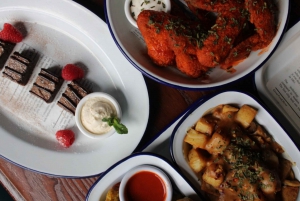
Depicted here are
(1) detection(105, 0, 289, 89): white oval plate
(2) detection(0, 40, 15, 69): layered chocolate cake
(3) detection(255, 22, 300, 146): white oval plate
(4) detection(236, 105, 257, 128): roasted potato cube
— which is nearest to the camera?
(1) detection(105, 0, 289, 89): white oval plate

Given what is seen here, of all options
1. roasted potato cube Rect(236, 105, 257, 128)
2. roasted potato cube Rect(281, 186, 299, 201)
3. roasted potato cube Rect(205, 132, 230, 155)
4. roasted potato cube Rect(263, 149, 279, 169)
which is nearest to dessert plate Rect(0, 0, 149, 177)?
roasted potato cube Rect(205, 132, 230, 155)

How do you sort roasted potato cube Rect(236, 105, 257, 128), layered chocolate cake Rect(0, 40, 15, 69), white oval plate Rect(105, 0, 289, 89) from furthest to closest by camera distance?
layered chocolate cake Rect(0, 40, 15, 69), roasted potato cube Rect(236, 105, 257, 128), white oval plate Rect(105, 0, 289, 89)

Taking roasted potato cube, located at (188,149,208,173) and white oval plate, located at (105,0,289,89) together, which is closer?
white oval plate, located at (105,0,289,89)

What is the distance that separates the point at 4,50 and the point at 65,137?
564mm

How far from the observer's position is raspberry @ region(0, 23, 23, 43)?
70.1 inches

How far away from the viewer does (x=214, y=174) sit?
156 centimetres

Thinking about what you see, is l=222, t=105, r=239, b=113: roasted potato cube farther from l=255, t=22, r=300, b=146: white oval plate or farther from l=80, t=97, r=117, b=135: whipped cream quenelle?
l=80, t=97, r=117, b=135: whipped cream quenelle

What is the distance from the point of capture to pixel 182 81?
152cm

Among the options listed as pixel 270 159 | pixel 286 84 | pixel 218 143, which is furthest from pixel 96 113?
pixel 286 84

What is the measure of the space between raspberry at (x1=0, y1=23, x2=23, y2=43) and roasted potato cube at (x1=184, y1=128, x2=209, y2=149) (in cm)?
102

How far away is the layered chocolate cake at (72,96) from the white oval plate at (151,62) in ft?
1.21

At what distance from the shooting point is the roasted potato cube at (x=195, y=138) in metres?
1.63

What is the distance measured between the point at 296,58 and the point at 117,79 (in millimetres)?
907

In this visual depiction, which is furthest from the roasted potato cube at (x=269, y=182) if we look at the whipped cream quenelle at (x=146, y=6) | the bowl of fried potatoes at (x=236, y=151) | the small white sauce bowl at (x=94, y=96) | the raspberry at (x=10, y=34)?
the raspberry at (x=10, y=34)
